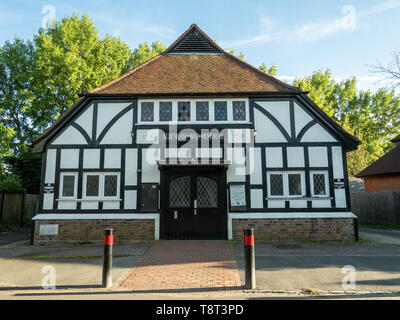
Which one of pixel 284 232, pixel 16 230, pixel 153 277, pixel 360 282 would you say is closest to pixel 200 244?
pixel 284 232

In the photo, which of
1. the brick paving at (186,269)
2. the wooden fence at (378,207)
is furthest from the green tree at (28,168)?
the wooden fence at (378,207)

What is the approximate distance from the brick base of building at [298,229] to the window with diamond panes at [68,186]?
6437mm

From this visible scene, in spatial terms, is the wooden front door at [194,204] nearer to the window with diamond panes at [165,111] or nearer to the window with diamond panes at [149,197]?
the window with diamond panes at [149,197]

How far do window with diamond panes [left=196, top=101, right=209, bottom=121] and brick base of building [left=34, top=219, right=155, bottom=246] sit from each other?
4.53m

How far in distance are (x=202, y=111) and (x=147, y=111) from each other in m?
2.27

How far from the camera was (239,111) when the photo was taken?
1173 cm

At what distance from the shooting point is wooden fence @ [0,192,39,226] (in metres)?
15.5

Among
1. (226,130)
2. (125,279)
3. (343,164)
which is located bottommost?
(125,279)

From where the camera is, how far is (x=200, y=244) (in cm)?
995

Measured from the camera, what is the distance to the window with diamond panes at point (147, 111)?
11719 millimetres

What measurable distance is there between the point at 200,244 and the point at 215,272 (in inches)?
142

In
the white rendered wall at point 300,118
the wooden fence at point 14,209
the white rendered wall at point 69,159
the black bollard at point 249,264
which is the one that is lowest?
the black bollard at point 249,264

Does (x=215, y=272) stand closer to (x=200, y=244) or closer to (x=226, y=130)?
(x=200, y=244)

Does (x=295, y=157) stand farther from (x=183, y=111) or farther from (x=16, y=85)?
(x=16, y=85)
